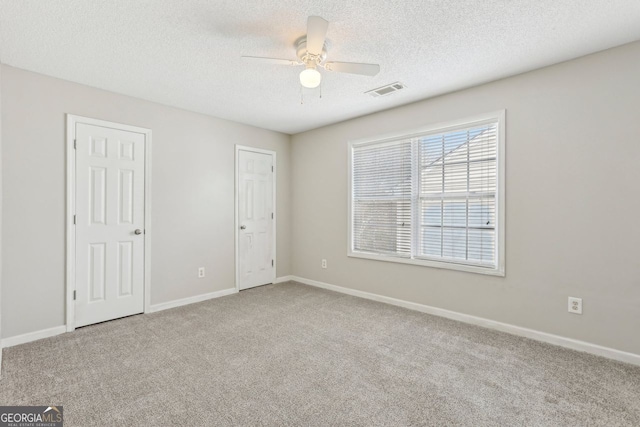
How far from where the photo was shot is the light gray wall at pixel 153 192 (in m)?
2.72

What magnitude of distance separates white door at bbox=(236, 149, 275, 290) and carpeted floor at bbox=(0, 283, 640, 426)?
139 cm

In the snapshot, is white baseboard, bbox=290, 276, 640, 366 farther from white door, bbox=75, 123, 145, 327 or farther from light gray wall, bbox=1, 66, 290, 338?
white door, bbox=75, 123, 145, 327

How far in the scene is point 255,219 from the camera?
4.71 meters

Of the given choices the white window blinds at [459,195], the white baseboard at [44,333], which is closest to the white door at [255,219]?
the white baseboard at [44,333]

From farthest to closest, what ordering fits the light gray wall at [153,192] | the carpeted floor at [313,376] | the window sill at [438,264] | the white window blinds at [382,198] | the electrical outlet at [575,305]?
the white window blinds at [382,198], the window sill at [438,264], the light gray wall at [153,192], the electrical outlet at [575,305], the carpeted floor at [313,376]

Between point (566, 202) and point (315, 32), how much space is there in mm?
2532

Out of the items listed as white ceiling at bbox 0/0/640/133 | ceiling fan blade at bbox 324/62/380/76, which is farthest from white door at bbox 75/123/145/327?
ceiling fan blade at bbox 324/62/380/76

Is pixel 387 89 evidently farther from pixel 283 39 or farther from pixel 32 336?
pixel 32 336

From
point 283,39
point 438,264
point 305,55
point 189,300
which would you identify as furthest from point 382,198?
point 189,300

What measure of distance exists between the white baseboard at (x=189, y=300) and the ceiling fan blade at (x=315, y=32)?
3.30 meters

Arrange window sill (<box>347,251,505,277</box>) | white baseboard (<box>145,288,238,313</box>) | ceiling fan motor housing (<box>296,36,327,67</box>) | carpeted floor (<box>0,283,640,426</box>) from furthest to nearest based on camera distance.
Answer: white baseboard (<box>145,288,238,313</box>), window sill (<box>347,251,505,277</box>), ceiling fan motor housing (<box>296,36,327,67</box>), carpeted floor (<box>0,283,640,426</box>)

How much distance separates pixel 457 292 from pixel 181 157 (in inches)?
145

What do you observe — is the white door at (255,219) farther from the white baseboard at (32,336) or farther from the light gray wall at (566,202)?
the light gray wall at (566,202)

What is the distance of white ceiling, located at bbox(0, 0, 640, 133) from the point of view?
1958 millimetres
